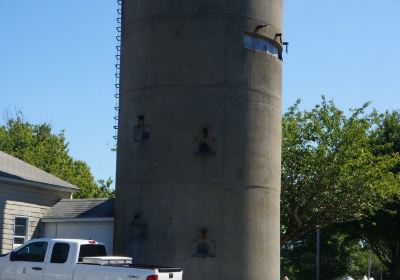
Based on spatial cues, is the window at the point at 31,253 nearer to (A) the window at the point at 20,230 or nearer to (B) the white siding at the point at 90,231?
(B) the white siding at the point at 90,231

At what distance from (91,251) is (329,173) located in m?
17.1

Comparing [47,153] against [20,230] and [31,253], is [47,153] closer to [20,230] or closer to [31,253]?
[20,230]

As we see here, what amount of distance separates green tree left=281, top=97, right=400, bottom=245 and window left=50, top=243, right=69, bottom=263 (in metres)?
17.6

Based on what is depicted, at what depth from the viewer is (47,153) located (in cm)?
6850

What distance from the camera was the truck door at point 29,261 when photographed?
2022 centimetres

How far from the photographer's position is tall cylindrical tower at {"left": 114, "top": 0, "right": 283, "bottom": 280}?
2486 cm

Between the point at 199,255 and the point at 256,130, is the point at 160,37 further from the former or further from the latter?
the point at 199,255

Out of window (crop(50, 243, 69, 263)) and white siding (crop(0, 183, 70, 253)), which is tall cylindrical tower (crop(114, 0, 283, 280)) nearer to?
white siding (crop(0, 183, 70, 253))

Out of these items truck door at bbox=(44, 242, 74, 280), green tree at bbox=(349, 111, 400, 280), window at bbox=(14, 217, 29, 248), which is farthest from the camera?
green tree at bbox=(349, 111, 400, 280)

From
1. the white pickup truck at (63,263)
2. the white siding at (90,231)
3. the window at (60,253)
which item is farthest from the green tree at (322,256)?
the window at (60,253)

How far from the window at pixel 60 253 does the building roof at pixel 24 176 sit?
7.26 metres

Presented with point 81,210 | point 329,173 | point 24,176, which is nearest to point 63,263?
point 81,210

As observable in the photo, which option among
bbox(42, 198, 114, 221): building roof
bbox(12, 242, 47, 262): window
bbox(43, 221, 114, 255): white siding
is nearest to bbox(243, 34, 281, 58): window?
bbox(42, 198, 114, 221): building roof

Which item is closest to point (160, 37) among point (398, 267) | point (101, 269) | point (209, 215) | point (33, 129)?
point (209, 215)
